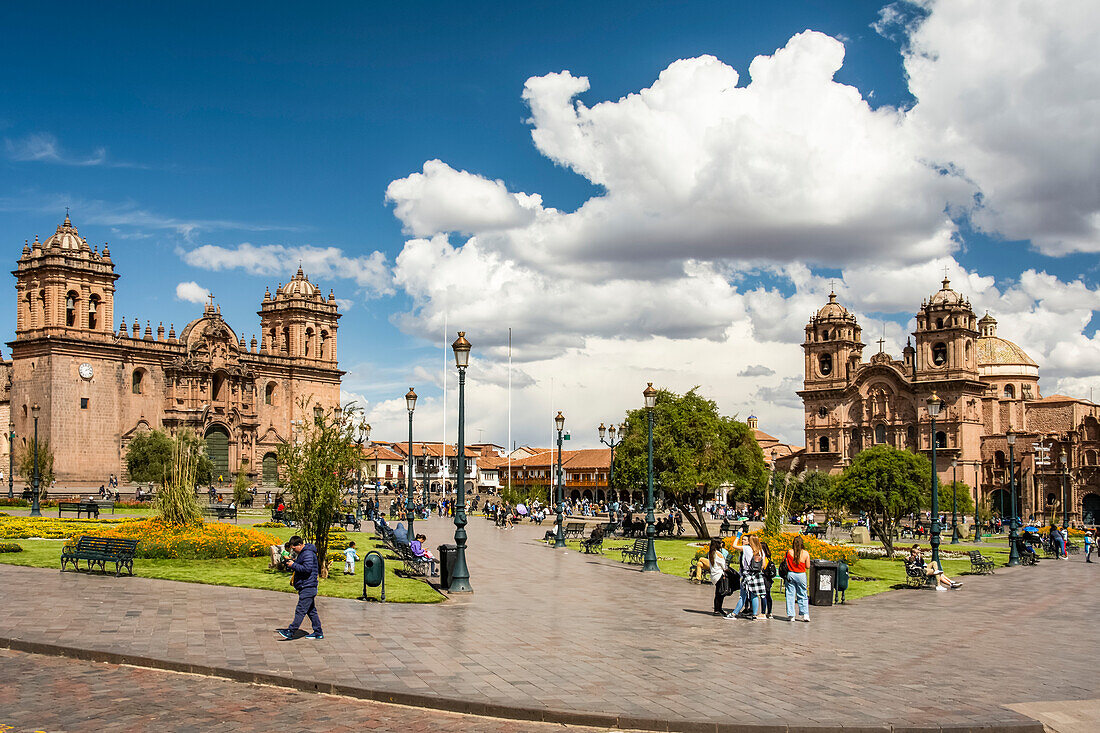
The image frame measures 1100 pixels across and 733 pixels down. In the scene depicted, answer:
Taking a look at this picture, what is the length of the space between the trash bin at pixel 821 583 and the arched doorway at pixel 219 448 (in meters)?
65.1

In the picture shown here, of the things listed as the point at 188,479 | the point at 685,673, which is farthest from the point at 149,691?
the point at 188,479

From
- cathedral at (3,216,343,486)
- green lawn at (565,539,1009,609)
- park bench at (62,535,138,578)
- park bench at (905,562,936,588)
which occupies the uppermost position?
cathedral at (3,216,343,486)

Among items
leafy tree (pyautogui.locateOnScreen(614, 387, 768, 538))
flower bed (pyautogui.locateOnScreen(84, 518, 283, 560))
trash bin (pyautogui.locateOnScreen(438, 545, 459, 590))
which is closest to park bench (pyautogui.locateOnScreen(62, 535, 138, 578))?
flower bed (pyautogui.locateOnScreen(84, 518, 283, 560))

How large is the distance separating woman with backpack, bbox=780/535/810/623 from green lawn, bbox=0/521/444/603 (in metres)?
6.12

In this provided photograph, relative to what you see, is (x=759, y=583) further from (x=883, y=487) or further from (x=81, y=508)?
(x=81, y=508)

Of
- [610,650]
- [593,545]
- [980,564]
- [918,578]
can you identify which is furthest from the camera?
[593,545]

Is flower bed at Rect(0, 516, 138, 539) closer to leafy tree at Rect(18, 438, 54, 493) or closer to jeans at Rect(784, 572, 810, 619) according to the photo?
jeans at Rect(784, 572, 810, 619)

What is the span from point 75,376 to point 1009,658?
66.7 metres

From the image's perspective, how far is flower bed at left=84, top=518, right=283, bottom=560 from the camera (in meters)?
22.4

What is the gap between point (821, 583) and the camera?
61.1 ft

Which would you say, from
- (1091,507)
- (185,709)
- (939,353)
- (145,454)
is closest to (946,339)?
(939,353)

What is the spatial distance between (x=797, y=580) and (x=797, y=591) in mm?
224

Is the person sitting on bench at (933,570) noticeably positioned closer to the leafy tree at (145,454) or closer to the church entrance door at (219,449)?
the leafy tree at (145,454)

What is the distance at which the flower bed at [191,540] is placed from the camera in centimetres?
2238
